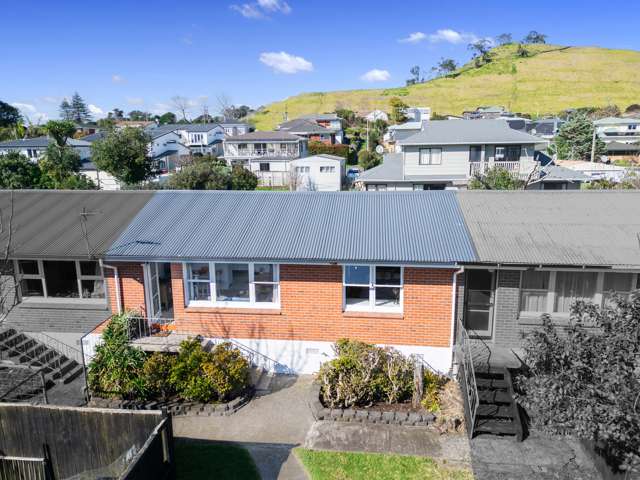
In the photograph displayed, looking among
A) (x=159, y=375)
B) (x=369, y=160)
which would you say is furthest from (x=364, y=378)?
(x=369, y=160)

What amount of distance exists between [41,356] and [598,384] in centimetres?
1408

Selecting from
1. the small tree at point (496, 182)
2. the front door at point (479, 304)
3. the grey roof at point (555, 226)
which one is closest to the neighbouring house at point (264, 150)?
the small tree at point (496, 182)

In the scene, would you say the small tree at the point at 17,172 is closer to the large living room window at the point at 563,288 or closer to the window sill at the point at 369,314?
the window sill at the point at 369,314

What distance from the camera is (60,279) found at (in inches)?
575

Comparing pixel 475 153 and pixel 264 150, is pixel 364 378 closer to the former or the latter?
pixel 475 153

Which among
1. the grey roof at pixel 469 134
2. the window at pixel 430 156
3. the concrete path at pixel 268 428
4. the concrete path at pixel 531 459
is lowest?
the concrete path at pixel 268 428

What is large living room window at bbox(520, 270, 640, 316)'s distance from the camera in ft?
39.9

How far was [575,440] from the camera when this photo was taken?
1018cm

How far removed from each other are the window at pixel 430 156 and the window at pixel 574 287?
27172 mm

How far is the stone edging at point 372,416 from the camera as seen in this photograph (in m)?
11.0

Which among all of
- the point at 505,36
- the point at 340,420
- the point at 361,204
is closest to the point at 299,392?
the point at 340,420

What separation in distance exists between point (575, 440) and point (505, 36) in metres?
213

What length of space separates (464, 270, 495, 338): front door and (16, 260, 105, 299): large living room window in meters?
11.0

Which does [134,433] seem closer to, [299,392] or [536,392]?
[299,392]
